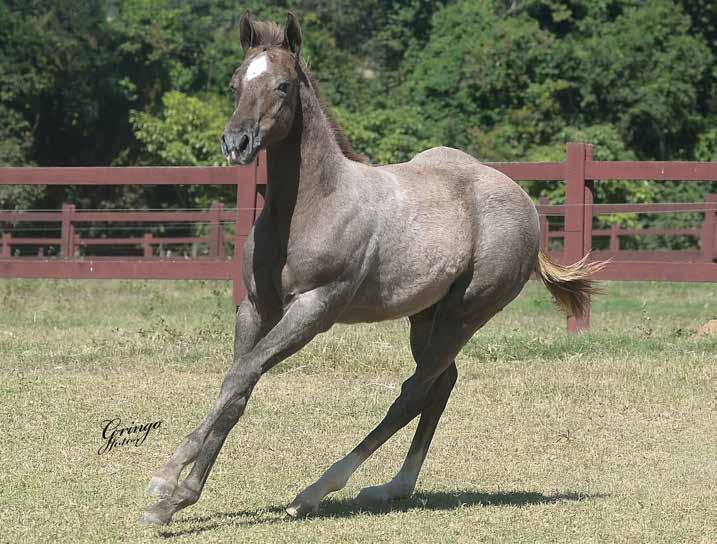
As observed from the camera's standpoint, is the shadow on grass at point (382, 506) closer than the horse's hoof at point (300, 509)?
Yes

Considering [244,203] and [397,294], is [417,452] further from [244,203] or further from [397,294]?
[244,203]

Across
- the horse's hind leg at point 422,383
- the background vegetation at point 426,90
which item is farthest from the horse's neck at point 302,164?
the background vegetation at point 426,90

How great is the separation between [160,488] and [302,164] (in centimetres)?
159

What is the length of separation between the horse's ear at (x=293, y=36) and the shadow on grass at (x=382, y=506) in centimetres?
212

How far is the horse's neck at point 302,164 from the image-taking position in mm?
5750

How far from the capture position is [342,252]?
5688mm

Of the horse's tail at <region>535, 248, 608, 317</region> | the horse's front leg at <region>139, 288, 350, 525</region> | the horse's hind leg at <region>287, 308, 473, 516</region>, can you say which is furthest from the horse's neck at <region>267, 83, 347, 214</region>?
the horse's tail at <region>535, 248, 608, 317</region>

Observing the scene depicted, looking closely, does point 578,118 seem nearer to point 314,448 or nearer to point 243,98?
point 314,448

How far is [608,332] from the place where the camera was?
11.6 metres

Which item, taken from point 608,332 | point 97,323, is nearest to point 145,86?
point 97,323

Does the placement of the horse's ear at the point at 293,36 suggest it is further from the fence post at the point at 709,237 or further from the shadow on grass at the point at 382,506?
the fence post at the point at 709,237

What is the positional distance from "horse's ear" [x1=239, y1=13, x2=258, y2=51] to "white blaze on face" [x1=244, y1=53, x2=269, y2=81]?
194 mm

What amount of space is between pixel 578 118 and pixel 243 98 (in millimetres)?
23403

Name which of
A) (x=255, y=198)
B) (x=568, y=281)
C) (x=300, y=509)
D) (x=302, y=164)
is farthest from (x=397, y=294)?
(x=255, y=198)
